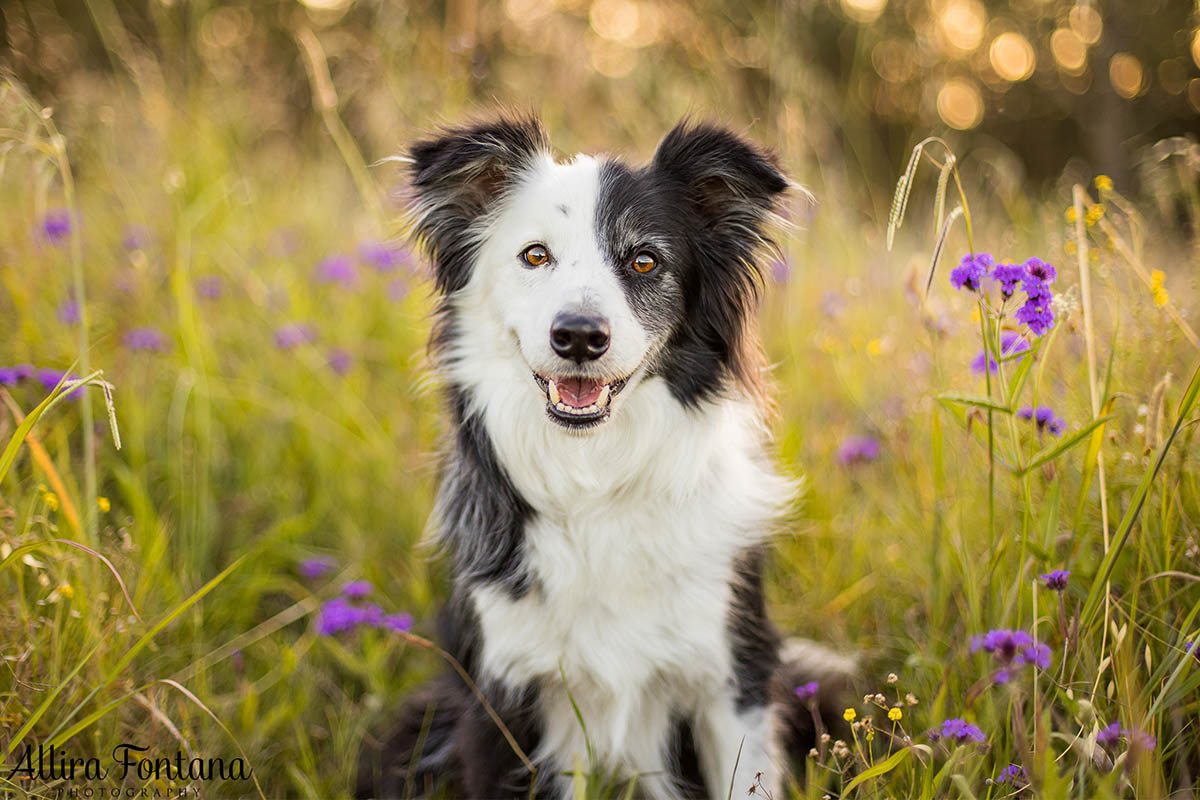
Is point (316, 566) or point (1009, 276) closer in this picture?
point (1009, 276)

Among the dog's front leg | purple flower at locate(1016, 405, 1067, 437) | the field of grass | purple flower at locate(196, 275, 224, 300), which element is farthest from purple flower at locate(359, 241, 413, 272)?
purple flower at locate(1016, 405, 1067, 437)

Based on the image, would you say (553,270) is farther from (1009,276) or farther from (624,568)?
(1009,276)

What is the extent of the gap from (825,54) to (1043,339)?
13528 millimetres

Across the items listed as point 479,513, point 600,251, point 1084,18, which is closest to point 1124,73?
point 1084,18

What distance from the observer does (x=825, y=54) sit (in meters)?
13.9

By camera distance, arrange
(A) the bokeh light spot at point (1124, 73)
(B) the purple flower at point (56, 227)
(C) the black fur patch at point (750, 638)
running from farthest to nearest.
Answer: (A) the bokeh light spot at point (1124, 73) < (B) the purple flower at point (56, 227) < (C) the black fur patch at point (750, 638)

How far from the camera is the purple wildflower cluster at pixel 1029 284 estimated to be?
5.96ft

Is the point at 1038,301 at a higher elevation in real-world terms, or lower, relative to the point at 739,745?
higher

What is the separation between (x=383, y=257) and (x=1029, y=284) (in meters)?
3.42

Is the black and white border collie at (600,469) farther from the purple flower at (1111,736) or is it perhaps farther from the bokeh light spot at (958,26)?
the bokeh light spot at (958,26)

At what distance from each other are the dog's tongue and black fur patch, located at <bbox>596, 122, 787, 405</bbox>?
0.82 feet

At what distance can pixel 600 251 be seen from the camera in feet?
8.00

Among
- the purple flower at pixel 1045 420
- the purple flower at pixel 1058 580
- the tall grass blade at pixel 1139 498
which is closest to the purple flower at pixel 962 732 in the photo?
the purple flower at pixel 1058 580

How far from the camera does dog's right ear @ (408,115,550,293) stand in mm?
2629
